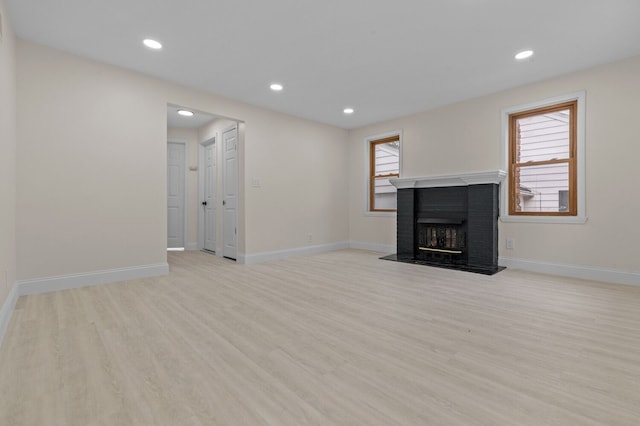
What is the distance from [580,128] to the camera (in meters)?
3.64

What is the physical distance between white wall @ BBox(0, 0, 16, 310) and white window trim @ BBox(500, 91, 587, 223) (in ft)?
17.8

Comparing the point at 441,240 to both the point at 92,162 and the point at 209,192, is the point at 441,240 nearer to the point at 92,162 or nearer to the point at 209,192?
the point at 209,192

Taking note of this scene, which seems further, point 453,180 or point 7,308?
point 453,180

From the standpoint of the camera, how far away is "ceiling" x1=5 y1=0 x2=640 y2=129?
8.16ft

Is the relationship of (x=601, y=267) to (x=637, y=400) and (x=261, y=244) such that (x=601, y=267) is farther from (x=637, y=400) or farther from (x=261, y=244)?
(x=261, y=244)

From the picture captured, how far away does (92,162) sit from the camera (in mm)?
3334

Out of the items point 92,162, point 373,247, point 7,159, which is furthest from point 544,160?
point 7,159

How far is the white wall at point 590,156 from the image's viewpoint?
3.35 metres

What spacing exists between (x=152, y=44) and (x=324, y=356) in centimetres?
334

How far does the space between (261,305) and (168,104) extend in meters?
2.99

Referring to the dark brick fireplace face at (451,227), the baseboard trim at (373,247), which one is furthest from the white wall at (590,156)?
the baseboard trim at (373,247)

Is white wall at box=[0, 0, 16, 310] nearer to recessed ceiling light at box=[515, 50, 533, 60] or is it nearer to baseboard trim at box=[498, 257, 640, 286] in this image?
recessed ceiling light at box=[515, 50, 533, 60]

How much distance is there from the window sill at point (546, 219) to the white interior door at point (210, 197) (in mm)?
4987

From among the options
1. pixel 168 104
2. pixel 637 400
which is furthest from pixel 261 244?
pixel 637 400
